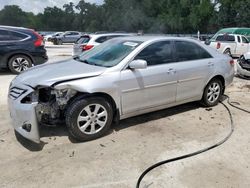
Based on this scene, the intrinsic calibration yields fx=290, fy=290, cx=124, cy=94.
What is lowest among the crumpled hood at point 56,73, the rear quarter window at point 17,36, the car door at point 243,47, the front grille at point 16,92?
the car door at point 243,47

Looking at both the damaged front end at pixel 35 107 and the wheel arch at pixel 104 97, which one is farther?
the wheel arch at pixel 104 97

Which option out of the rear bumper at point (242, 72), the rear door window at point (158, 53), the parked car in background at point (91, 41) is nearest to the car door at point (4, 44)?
the parked car in background at point (91, 41)

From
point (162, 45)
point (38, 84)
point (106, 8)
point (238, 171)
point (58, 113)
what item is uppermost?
point (106, 8)

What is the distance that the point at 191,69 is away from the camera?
5.42 meters

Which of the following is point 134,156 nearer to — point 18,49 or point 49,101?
point 49,101

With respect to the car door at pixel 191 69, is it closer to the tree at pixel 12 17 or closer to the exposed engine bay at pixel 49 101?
the exposed engine bay at pixel 49 101

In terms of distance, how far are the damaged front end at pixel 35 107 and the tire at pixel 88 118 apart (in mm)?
184

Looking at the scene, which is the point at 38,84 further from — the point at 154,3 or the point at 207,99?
the point at 154,3

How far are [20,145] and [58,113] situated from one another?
0.72 meters

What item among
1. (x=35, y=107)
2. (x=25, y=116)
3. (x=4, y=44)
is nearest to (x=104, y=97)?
(x=35, y=107)

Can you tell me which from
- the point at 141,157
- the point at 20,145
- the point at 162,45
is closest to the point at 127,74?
the point at 162,45

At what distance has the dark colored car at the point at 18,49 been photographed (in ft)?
31.0

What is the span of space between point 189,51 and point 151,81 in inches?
48.0

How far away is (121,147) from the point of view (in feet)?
13.8
